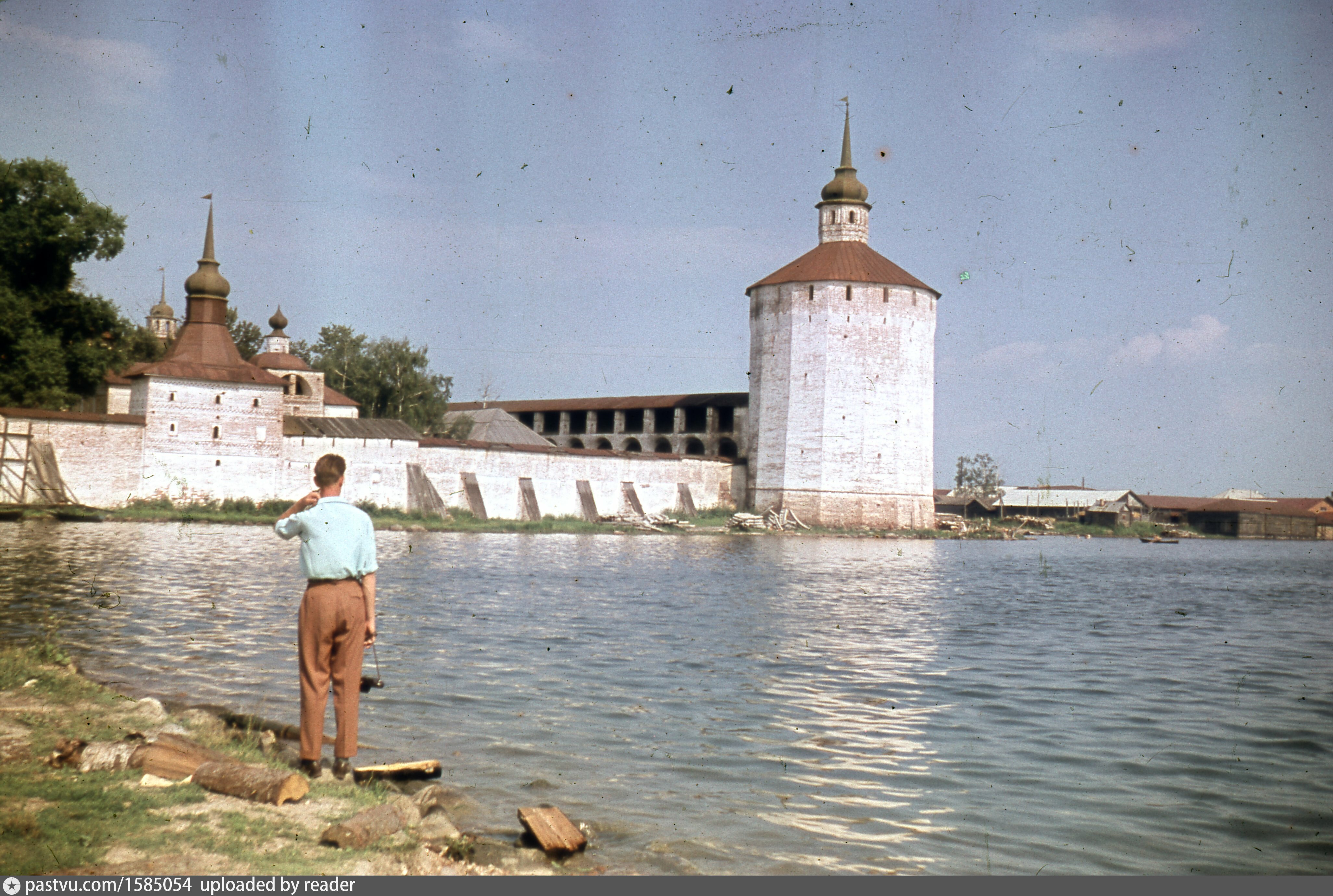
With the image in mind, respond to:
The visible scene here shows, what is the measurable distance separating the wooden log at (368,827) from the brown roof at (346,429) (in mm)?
32614

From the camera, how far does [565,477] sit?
1628 inches

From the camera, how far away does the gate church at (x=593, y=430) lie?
32.7 m

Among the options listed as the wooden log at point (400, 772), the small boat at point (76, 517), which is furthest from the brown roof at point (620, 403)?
the wooden log at point (400, 772)

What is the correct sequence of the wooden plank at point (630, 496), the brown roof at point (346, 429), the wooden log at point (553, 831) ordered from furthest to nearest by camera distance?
the wooden plank at point (630, 496)
the brown roof at point (346, 429)
the wooden log at point (553, 831)

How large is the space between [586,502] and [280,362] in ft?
49.9

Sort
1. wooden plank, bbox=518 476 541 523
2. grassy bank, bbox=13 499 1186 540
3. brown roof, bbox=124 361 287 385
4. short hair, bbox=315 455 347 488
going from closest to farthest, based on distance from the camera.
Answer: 1. short hair, bbox=315 455 347 488
2. grassy bank, bbox=13 499 1186 540
3. brown roof, bbox=124 361 287 385
4. wooden plank, bbox=518 476 541 523

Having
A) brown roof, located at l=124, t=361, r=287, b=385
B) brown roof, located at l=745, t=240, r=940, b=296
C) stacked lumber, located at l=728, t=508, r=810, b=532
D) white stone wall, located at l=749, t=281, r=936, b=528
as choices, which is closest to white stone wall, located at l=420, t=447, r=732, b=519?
stacked lumber, located at l=728, t=508, r=810, b=532

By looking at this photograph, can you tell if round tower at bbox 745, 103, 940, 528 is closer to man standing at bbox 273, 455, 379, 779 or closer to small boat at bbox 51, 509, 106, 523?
small boat at bbox 51, 509, 106, 523

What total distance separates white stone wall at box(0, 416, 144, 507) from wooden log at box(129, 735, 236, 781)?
28.1m

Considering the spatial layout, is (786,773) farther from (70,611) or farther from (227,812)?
(70,611)

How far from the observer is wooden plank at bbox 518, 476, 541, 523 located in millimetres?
39719

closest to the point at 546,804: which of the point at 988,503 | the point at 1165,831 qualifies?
the point at 1165,831

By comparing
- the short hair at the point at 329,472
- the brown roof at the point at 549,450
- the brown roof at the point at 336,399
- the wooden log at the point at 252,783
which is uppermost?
the brown roof at the point at 336,399

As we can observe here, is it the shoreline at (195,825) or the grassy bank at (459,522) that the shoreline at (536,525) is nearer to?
the grassy bank at (459,522)
